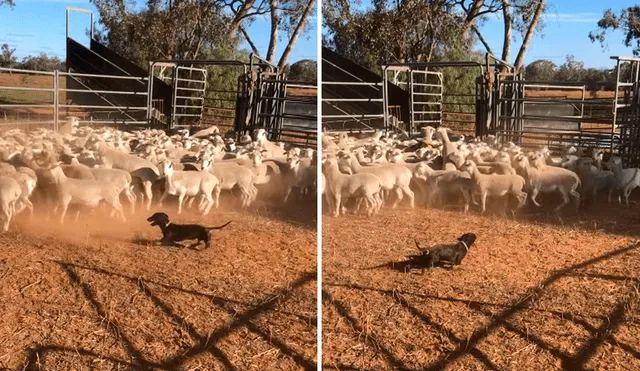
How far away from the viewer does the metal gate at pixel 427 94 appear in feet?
7.73

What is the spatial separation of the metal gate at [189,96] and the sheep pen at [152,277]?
0.20 ft

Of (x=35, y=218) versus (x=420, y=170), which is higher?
(x=420, y=170)

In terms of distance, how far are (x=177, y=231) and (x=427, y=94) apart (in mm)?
859

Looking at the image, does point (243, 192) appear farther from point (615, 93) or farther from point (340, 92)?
point (615, 93)

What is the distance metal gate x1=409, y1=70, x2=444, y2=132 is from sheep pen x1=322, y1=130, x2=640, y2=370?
2.3 inches

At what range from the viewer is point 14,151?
2.30 m

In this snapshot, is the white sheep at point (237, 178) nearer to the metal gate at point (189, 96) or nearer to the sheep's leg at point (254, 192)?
the sheep's leg at point (254, 192)

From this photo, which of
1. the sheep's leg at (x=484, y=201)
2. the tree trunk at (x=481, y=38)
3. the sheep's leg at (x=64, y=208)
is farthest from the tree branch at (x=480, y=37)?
the sheep's leg at (x=64, y=208)

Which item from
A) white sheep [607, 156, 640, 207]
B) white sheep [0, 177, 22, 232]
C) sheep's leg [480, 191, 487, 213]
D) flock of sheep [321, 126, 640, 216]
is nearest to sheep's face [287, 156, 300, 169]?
flock of sheep [321, 126, 640, 216]

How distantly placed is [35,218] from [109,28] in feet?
2.00

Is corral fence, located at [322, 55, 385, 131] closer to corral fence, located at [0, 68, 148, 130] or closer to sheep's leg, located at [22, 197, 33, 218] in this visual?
corral fence, located at [0, 68, 148, 130]

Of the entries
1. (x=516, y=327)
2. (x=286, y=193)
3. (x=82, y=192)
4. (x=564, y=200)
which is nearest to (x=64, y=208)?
(x=82, y=192)

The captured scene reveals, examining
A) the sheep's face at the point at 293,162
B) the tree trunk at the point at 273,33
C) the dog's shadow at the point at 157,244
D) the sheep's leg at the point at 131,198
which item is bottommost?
the dog's shadow at the point at 157,244

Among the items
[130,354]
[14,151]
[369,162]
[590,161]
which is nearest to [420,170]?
[369,162]
